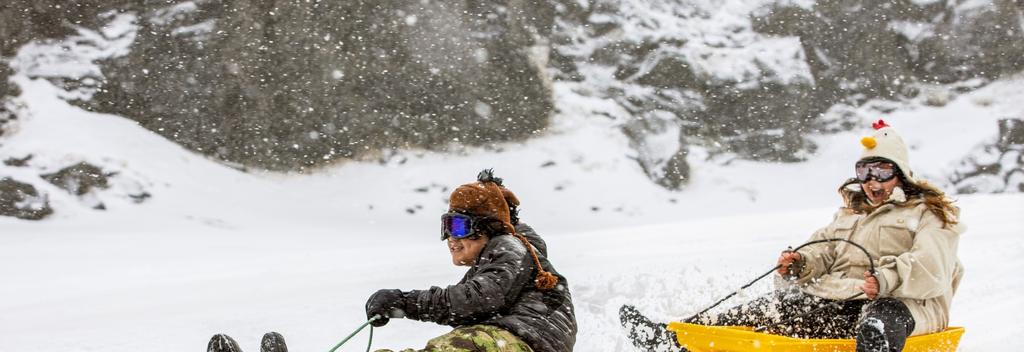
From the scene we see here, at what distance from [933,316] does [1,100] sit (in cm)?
1512

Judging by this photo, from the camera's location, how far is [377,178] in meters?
15.5

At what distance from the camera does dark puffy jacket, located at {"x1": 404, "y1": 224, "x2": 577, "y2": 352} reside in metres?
3.10

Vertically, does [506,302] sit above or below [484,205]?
below

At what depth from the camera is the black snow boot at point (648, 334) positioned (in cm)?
439

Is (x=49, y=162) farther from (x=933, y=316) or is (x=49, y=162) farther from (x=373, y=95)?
(x=933, y=316)

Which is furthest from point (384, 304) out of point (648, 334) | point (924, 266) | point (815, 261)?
point (815, 261)

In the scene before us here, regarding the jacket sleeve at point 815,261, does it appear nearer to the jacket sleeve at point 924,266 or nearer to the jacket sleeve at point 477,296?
the jacket sleeve at point 924,266

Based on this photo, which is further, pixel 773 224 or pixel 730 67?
pixel 730 67

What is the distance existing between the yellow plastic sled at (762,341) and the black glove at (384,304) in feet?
6.30

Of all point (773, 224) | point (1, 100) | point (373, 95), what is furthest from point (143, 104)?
point (773, 224)

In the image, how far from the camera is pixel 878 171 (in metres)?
4.54

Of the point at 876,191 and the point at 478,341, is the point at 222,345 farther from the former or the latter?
the point at 876,191

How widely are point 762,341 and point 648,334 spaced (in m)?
0.76

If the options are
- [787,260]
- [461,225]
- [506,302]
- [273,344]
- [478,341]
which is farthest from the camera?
[787,260]
